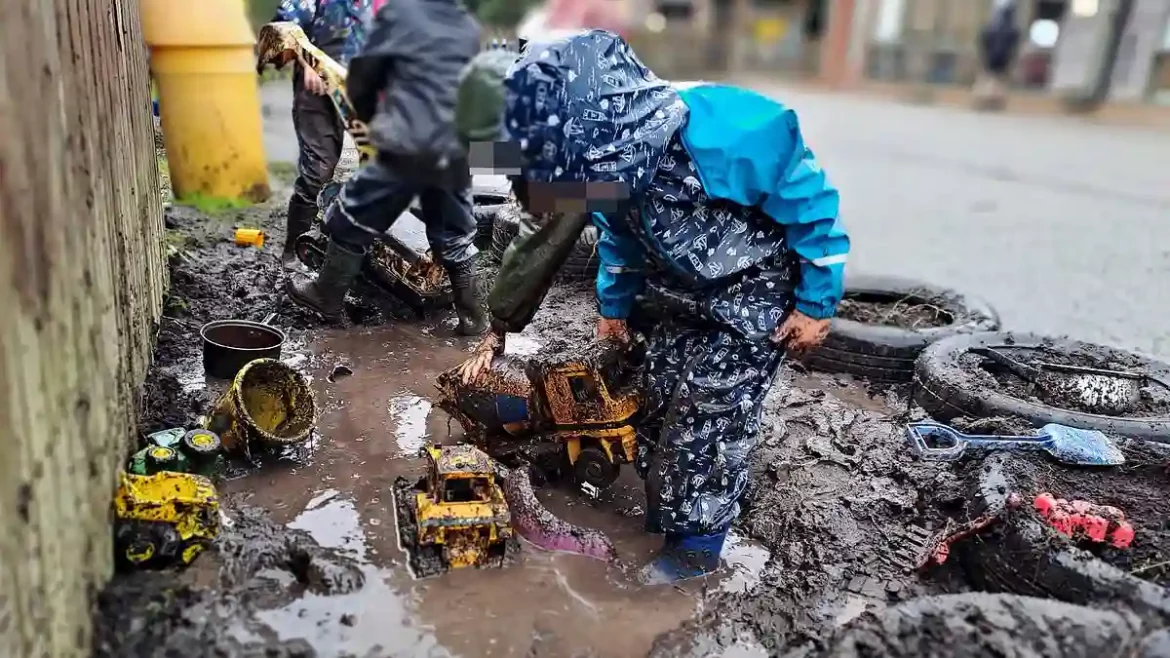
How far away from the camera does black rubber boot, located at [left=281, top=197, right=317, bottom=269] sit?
564 cm

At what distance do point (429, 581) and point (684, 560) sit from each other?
818mm

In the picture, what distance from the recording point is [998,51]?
1809 centimetres

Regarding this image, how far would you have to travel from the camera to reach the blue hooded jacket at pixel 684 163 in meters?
2.31

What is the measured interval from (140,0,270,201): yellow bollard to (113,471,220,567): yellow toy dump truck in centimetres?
494

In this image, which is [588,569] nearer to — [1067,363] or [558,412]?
[558,412]

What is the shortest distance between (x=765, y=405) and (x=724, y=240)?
5.31 ft

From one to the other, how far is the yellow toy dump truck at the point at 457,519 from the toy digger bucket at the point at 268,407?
0.69m

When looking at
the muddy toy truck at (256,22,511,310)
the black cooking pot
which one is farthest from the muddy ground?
the muddy toy truck at (256,22,511,310)

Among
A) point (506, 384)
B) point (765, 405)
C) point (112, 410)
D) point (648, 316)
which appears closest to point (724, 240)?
point (648, 316)

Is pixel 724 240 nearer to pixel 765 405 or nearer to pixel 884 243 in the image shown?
pixel 765 405

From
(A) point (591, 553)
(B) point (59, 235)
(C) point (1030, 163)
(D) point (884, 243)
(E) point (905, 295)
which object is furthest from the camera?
(C) point (1030, 163)

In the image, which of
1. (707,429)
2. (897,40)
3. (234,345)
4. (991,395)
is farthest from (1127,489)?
(897,40)

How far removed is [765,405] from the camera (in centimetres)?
416

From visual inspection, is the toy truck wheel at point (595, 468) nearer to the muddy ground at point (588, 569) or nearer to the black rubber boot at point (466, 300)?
the muddy ground at point (588, 569)
